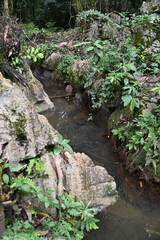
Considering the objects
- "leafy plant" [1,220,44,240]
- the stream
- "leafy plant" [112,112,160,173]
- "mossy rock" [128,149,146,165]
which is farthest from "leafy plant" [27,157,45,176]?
"mossy rock" [128,149,146,165]

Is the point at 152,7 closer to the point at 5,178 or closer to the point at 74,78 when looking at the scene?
the point at 74,78


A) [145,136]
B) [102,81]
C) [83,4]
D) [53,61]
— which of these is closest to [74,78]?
[102,81]

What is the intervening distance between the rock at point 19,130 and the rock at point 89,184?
0.55 metres

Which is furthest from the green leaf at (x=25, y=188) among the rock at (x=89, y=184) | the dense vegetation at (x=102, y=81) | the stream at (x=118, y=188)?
the stream at (x=118, y=188)

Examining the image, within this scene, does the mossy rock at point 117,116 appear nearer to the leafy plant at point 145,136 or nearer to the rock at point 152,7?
the leafy plant at point 145,136

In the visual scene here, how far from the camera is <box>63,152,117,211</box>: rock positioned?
326 centimetres

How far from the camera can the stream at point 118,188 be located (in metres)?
3.45

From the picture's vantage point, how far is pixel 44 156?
9.95 feet

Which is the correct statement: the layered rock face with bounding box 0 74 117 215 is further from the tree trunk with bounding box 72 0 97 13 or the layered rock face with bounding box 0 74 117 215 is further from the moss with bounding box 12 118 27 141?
the tree trunk with bounding box 72 0 97 13

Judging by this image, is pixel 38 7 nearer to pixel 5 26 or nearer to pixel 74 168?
pixel 5 26

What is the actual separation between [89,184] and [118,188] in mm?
1137

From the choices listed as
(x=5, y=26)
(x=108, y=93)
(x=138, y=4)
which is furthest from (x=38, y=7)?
(x=108, y=93)

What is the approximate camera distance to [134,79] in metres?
5.25

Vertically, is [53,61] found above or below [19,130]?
above
